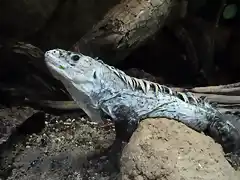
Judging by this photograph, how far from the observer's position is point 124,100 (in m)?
2.57

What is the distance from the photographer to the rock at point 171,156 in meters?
2.01

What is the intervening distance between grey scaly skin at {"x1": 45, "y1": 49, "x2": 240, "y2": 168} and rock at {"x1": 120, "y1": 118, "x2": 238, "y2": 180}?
25 cm

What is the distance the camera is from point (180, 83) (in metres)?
4.14

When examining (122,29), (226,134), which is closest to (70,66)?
(122,29)

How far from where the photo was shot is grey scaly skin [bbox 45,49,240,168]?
2471mm

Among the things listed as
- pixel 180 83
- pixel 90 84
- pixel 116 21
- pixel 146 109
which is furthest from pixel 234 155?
pixel 180 83

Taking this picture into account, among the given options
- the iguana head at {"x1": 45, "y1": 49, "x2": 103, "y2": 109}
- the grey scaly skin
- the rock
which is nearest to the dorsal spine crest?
the grey scaly skin

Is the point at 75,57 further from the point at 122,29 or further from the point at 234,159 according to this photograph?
the point at 234,159

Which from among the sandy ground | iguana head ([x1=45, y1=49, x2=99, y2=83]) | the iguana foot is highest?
iguana head ([x1=45, y1=49, x2=99, y2=83])

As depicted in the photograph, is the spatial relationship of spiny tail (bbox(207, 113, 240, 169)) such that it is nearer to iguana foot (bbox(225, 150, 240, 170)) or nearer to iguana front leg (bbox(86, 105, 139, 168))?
iguana foot (bbox(225, 150, 240, 170))

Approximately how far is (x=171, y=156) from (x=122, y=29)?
3.84ft

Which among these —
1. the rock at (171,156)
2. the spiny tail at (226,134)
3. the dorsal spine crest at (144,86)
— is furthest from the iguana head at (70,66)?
the spiny tail at (226,134)

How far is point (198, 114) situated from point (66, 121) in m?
1.03

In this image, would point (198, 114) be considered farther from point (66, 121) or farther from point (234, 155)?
point (66, 121)
